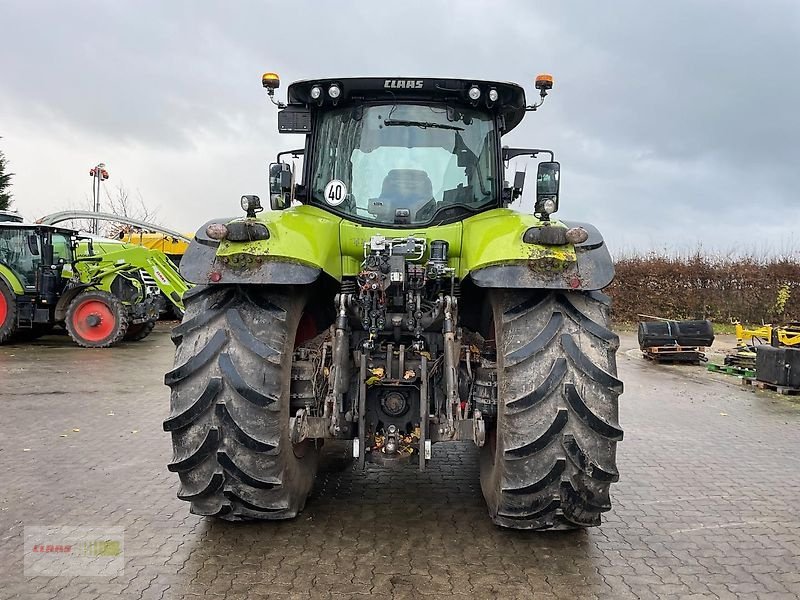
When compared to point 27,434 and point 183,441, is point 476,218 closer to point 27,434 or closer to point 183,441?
point 183,441

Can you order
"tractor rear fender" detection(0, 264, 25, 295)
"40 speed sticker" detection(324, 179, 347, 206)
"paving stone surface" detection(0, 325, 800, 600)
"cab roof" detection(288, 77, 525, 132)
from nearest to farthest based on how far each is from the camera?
"paving stone surface" detection(0, 325, 800, 600), "cab roof" detection(288, 77, 525, 132), "40 speed sticker" detection(324, 179, 347, 206), "tractor rear fender" detection(0, 264, 25, 295)

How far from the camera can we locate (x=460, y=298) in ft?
14.7

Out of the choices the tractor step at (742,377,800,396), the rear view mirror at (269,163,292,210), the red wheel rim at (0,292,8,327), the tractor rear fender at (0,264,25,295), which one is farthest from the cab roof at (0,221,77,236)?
the tractor step at (742,377,800,396)

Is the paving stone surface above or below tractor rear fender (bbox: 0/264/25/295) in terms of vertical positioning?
below

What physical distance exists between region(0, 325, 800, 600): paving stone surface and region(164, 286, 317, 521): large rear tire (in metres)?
0.36

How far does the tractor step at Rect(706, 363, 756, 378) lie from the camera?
11422 mm

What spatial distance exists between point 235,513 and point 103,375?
298 inches

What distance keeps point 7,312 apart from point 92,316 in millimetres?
1812

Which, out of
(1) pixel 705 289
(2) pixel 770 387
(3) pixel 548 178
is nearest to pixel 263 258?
(3) pixel 548 178

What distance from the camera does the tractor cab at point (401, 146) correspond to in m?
4.64

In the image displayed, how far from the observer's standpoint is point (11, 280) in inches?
574

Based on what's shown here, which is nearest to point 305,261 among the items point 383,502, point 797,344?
point 383,502

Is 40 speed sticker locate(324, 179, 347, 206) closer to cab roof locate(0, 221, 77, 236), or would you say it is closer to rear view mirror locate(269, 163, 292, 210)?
rear view mirror locate(269, 163, 292, 210)

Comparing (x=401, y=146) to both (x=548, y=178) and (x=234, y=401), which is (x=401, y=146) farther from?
(x=234, y=401)
